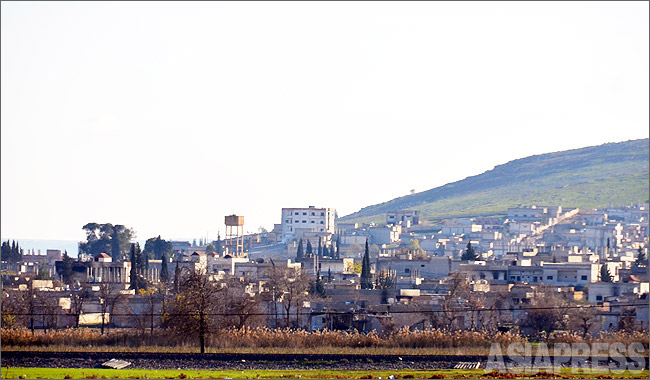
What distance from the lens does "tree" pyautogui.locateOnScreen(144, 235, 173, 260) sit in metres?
109

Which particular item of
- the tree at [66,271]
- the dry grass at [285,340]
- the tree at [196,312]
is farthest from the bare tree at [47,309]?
the tree at [66,271]

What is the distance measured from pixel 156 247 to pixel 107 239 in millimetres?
8328

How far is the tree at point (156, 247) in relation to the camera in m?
109

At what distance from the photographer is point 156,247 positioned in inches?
4353

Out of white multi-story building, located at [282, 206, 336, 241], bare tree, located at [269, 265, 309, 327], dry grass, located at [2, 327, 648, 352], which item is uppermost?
white multi-story building, located at [282, 206, 336, 241]

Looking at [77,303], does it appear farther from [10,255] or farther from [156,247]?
[156,247]

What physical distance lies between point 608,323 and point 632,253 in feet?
262

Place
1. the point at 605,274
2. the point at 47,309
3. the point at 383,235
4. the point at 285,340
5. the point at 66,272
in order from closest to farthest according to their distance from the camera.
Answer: the point at 285,340 → the point at 47,309 → the point at 605,274 → the point at 66,272 → the point at 383,235

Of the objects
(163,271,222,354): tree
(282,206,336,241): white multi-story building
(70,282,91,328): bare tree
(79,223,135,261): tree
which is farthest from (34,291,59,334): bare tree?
(282,206,336,241): white multi-story building

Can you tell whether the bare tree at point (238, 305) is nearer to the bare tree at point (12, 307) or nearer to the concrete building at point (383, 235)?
the bare tree at point (12, 307)

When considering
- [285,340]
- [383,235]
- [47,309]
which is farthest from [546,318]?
[383,235]

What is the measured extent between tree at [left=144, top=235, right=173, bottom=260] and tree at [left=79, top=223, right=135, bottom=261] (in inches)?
116

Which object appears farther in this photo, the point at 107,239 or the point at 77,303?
the point at 107,239

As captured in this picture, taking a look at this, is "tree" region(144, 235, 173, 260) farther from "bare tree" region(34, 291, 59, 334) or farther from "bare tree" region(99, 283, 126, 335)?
"bare tree" region(34, 291, 59, 334)
